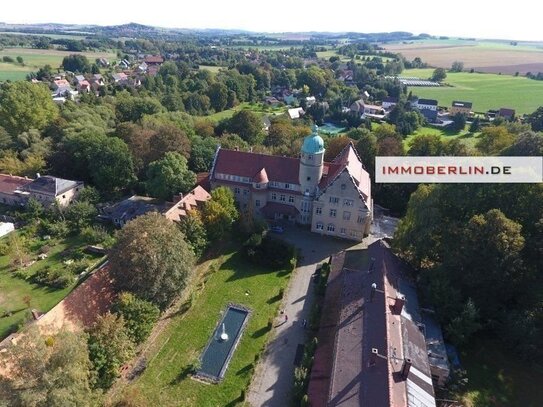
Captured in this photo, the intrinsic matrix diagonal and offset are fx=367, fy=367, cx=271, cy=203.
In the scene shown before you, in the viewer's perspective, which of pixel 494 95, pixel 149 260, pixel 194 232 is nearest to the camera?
pixel 149 260

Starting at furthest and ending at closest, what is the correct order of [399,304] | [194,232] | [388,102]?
[388,102]
[194,232]
[399,304]

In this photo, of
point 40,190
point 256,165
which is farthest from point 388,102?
point 40,190

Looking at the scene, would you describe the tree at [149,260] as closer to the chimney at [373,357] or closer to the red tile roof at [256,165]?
the chimney at [373,357]

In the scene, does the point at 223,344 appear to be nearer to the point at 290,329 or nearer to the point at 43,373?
the point at 290,329

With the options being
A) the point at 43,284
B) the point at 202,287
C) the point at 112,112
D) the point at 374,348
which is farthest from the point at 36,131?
the point at 374,348

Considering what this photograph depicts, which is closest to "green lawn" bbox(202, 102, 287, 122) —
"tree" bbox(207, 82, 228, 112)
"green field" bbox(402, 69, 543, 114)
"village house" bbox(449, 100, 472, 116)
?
"tree" bbox(207, 82, 228, 112)

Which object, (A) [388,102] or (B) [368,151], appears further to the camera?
(A) [388,102]
